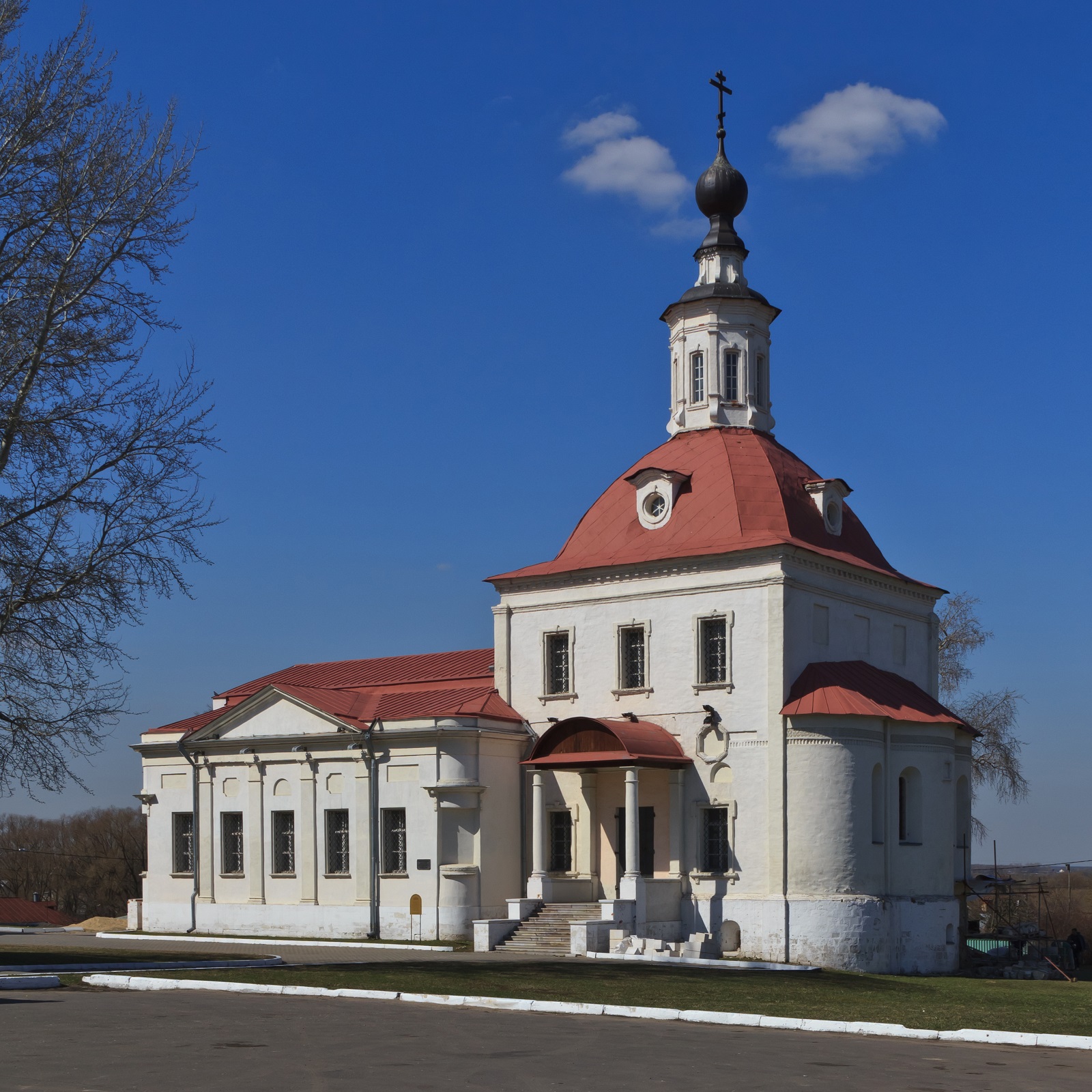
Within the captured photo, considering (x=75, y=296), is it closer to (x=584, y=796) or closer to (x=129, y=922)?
(x=584, y=796)

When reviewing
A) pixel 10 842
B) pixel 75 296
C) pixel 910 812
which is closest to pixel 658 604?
pixel 910 812

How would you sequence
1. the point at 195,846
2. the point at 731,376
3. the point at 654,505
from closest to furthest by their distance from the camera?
1. the point at 654,505
2. the point at 195,846
3. the point at 731,376

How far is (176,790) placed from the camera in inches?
1460

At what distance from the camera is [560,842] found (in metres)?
33.7

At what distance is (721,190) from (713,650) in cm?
1240

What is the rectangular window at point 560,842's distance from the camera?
33531mm

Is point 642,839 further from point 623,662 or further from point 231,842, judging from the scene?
point 231,842

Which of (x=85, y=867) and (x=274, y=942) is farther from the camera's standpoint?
(x=85, y=867)

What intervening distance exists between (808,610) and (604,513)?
570 centimetres

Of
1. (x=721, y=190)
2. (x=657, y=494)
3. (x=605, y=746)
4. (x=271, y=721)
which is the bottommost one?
(x=605, y=746)

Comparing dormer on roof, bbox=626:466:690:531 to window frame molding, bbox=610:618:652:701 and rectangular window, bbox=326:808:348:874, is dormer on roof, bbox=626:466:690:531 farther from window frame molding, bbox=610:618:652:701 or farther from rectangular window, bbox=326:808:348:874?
rectangular window, bbox=326:808:348:874

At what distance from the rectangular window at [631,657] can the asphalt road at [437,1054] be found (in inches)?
643

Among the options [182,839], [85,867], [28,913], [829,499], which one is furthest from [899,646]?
[85,867]

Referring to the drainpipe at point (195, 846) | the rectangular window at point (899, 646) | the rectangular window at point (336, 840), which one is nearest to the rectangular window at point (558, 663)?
the rectangular window at point (336, 840)
